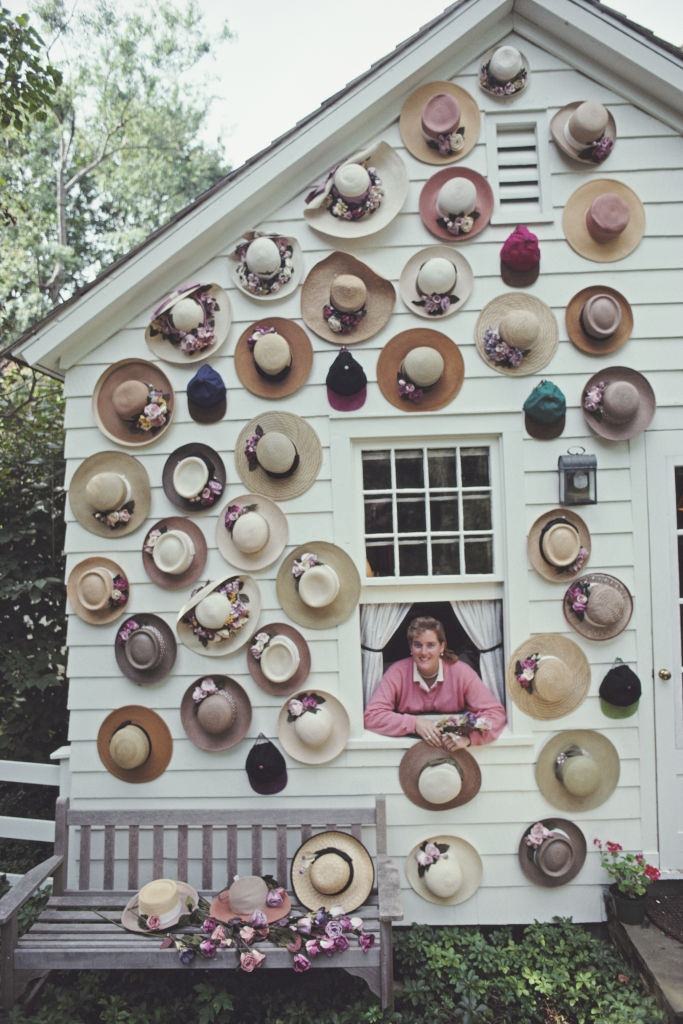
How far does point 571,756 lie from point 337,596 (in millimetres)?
1624

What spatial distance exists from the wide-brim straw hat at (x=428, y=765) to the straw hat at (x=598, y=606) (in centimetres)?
101

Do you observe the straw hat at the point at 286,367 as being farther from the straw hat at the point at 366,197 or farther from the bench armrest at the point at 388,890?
the bench armrest at the point at 388,890

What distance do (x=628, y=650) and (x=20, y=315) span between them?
15577mm

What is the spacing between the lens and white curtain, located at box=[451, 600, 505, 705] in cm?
429

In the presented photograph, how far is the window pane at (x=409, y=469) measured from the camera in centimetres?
430

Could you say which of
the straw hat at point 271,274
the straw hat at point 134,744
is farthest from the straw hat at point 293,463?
the straw hat at point 134,744

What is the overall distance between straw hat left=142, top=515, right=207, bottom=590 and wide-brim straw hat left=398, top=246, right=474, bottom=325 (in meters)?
1.84

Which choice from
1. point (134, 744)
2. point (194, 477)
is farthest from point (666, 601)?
point (134, 744)

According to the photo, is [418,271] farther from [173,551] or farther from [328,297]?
[173,551]

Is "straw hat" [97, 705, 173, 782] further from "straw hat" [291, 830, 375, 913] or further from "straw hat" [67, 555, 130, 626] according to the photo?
"straw hat" [291, 830, 375, 913]

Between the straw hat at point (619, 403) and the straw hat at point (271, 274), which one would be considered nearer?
the straw hat at point (619, 403)

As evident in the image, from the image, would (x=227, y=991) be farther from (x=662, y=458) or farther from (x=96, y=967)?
(x=662, y=458)

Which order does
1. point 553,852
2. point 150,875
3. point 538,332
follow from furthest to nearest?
point 150,875 < point 538,332 < point 553,852

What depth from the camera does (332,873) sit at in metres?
3.76
